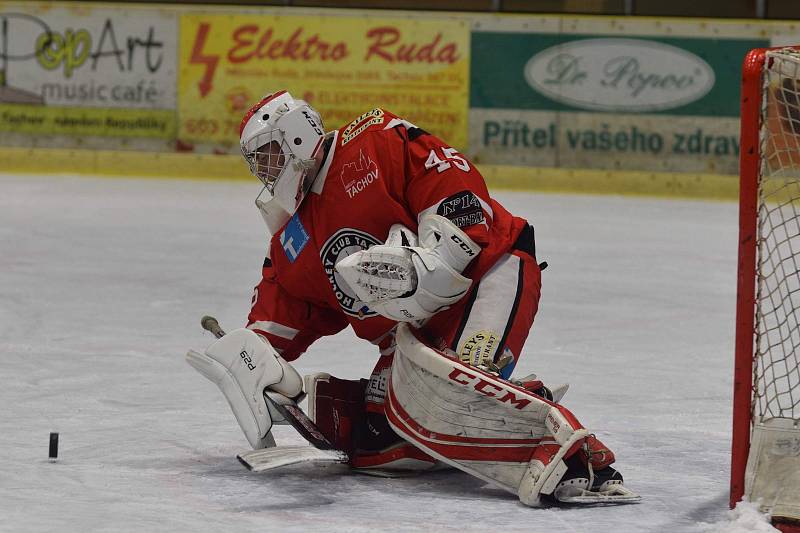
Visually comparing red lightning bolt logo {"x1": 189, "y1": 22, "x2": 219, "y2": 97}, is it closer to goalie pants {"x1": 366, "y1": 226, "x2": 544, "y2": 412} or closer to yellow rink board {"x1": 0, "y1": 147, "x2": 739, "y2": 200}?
yellow rink board {"x1": 0, "y1": 147, "x2": 739, "y2": 200}

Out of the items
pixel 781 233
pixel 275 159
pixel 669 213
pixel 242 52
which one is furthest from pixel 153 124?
pixel 275 159

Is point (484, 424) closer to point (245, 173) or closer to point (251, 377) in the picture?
point (251, 377)

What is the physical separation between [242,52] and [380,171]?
24.6 feet

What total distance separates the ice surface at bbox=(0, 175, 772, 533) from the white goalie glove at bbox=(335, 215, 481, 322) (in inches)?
15.1

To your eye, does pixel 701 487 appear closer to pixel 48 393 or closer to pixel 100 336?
pixel 48 393

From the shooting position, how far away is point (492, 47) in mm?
10039

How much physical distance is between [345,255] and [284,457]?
448 mm

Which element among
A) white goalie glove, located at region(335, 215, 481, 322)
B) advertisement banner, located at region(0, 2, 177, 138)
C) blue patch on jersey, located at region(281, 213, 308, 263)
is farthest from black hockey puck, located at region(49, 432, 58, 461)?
advertisement banner, located at region(0, 2, 177, 138)

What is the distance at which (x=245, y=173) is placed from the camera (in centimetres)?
988

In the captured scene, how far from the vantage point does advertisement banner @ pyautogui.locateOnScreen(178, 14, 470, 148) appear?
391 inches

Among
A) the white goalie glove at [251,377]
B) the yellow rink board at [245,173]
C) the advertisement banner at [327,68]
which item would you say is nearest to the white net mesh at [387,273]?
the white goalie glove at [251,377]

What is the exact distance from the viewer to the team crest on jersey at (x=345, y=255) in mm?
2938

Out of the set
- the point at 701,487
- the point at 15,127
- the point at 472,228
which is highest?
the point at 472,228

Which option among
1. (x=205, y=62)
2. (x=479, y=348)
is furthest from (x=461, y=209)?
(x=205, y=62)
